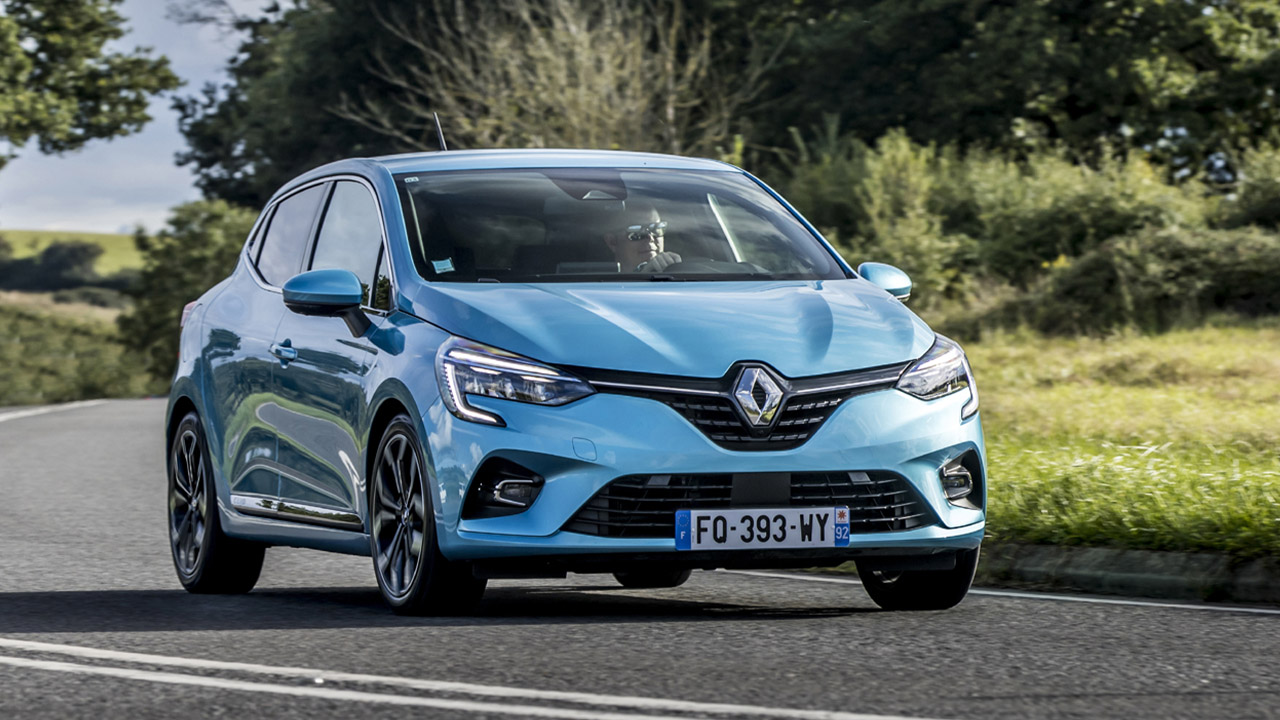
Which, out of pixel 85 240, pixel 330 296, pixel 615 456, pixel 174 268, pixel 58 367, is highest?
pixel 330 296

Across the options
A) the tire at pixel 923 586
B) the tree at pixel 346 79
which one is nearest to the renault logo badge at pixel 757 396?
the tire at pixel 923 586

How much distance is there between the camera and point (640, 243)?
793cm

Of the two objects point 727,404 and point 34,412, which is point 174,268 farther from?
point 727,404

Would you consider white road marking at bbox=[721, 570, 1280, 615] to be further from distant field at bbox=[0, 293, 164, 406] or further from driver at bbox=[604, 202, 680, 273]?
distant field at bbox=[0, 293, 164, 406]

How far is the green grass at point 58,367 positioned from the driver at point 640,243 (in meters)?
47.1

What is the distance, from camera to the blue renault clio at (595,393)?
6.76 meters

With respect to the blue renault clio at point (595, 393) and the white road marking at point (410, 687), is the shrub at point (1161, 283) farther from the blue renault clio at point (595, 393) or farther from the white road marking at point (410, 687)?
the white road marking at point (410, 687)

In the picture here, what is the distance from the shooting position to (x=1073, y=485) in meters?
10.0

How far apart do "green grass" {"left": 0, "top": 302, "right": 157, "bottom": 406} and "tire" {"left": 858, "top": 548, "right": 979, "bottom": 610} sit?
156 ft

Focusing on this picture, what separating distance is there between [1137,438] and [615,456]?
742 centimetres

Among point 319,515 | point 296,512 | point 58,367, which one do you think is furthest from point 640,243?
point 58,367

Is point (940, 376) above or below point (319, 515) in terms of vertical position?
above

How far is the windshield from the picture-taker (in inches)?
304

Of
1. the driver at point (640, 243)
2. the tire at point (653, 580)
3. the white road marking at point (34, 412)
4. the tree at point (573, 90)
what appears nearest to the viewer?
the driver at point (640, 243)
